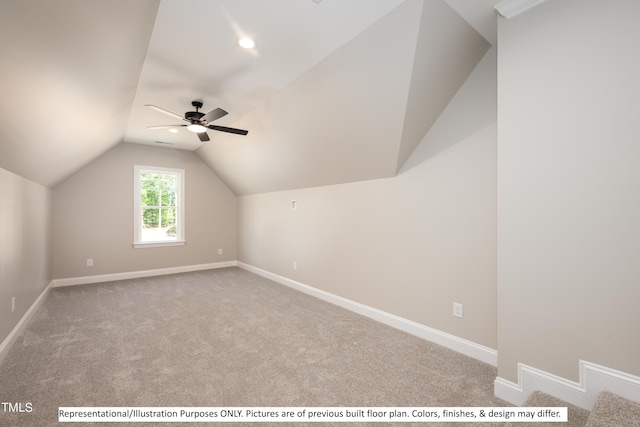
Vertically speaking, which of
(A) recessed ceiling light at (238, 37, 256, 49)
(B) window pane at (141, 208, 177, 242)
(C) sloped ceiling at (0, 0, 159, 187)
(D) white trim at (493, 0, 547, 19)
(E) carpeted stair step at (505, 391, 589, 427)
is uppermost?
(A) recessed ceiling light at (238, 37, 256, 49)

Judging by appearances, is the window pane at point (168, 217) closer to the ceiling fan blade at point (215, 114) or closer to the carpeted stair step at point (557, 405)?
the ceiling fan blade at point (215, 114)

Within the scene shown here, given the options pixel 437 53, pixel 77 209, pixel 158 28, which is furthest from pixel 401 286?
pixel 77 209

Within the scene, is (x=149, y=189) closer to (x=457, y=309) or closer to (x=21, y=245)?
(x=21, y=245)

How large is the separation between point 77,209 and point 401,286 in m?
5.55

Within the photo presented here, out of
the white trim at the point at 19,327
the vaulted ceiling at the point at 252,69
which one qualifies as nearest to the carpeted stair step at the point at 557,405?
the vaulted ceiling at the point at 252,69

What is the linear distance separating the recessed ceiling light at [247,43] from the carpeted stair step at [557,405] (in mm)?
2997

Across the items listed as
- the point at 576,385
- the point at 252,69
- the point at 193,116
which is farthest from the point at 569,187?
the point at 193,116

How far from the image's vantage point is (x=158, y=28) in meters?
2.15

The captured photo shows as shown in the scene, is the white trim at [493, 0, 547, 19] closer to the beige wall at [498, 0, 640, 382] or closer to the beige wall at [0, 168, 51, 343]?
the beige wall at [498, 0, 640, 382]

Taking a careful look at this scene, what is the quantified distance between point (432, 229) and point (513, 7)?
5.95ft

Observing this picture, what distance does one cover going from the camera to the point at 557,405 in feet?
5.50

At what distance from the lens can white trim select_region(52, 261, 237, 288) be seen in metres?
5.03

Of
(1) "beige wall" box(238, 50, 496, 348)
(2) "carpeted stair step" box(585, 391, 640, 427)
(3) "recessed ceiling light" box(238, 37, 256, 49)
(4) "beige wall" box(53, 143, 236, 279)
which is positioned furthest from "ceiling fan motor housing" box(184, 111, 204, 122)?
(2) "carpeted stair step" box(585, 391, 640, 427)

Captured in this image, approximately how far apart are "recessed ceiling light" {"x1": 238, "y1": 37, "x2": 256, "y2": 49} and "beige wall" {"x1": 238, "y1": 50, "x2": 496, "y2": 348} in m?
1.82
